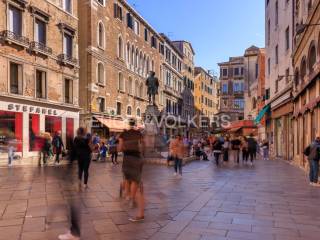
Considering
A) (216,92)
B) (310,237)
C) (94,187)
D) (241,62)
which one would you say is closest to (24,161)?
(94,187)

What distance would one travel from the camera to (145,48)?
41.3 metres

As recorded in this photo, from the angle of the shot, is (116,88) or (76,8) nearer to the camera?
(76,8)

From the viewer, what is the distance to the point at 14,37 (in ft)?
66.1

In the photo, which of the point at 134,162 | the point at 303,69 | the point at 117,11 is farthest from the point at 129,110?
the point at 134,162

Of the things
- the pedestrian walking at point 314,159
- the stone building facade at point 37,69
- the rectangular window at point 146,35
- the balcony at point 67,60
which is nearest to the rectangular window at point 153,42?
the rectangular window at point 146,35

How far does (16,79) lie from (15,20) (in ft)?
10.6

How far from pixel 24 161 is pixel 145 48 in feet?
82.7

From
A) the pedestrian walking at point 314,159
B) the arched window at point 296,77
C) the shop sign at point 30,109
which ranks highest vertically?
the arched window at point 296,77

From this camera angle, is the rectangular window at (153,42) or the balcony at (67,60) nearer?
the balcony at (67,60)

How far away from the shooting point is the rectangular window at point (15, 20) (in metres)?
20.2

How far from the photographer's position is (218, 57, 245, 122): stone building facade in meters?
67.6

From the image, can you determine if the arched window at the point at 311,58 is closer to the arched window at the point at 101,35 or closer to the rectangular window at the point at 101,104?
the rectangular window at the point at 101,104

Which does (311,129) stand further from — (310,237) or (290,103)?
(310,237)

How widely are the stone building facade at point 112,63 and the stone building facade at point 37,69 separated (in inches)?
83.4
